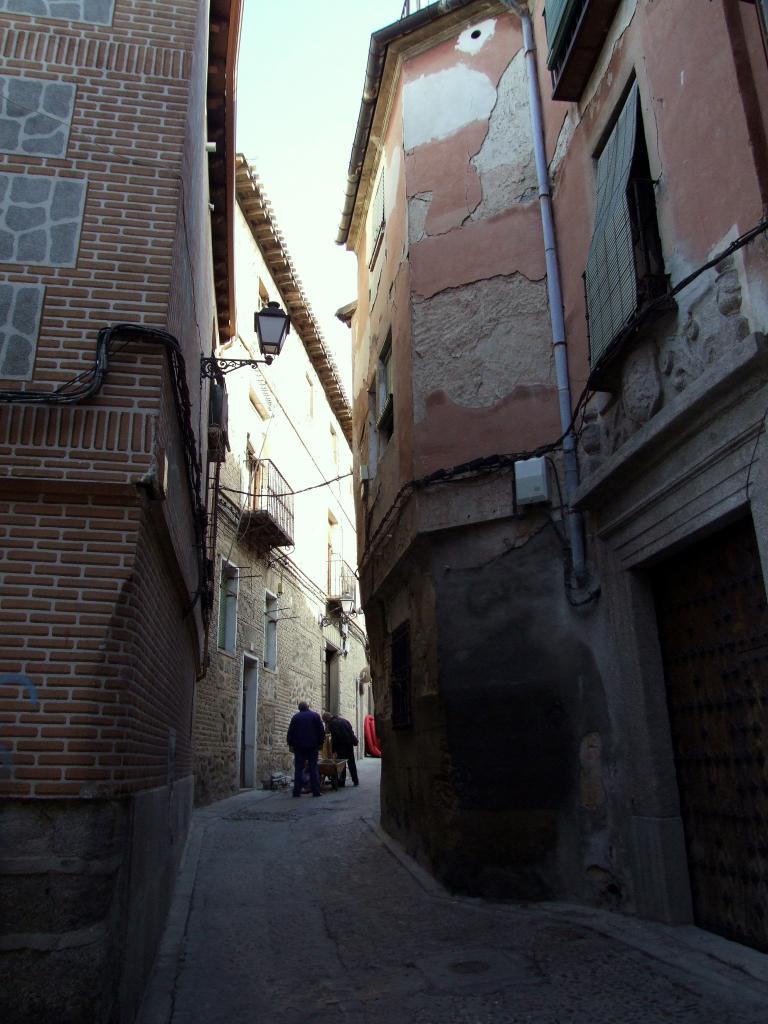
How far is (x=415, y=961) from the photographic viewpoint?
439 cm

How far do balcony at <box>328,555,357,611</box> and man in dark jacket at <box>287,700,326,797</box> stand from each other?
380 inches

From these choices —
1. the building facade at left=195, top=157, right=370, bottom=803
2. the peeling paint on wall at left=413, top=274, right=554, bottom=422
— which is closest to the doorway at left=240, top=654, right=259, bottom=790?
the building facade at left=195, top=157, right=370, bottom=803

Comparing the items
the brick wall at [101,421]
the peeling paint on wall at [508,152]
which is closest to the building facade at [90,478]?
the brick wall at [101,421]

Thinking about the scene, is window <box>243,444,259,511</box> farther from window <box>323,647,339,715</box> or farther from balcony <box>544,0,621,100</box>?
balcony <box>544,0,621,100</box>

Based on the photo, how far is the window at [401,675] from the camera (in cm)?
754

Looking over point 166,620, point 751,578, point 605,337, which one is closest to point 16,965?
point 166,620

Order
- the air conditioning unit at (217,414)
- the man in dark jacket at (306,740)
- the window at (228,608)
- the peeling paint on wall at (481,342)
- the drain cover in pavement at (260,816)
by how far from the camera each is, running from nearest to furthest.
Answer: the peeling paint on wall at (481,342) → the air conditioning unit at (217,414) → the drain cover in pavement at (260,816) → the man in dark jacket at (306,740) → the window at (228,608)

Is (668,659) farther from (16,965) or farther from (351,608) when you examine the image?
(351,608)

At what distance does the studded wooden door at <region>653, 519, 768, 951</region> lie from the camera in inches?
164

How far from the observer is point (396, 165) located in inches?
341

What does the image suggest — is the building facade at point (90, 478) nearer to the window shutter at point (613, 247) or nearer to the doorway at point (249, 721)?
the window shutter at point (613, 247)

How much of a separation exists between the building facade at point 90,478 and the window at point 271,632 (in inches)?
426

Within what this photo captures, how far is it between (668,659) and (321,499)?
17153mm

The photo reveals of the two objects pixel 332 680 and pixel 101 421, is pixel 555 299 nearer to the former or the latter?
pixel 101 421
